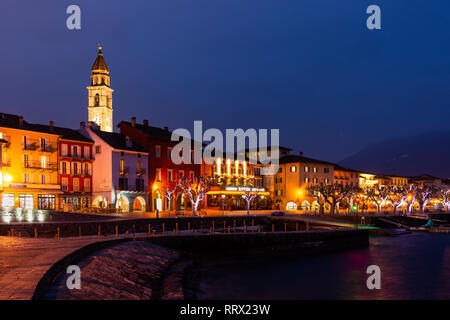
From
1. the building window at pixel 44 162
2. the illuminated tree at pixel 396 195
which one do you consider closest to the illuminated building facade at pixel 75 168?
the building window at pixel 44 162

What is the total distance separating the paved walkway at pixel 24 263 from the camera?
14630 mm

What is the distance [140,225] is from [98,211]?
11.2 m

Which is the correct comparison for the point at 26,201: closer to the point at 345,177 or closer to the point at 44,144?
the point at 44,144

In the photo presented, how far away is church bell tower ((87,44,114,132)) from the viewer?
125m

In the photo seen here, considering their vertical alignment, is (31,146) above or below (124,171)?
above

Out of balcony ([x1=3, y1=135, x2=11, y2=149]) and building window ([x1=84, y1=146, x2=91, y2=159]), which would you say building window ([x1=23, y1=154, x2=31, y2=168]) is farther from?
building window ([x1=84, y1=146, x2=91, y2=159])

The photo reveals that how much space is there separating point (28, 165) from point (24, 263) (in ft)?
132

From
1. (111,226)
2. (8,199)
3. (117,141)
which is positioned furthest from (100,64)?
(111,226)

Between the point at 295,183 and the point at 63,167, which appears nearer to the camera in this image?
the point at 63,167

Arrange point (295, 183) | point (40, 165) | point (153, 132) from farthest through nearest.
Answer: point (295, 183), point (153, 132), point (40, 165)

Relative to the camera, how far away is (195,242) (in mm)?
38812

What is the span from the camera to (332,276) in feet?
110

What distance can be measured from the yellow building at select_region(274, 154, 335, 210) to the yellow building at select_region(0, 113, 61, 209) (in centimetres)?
4873
